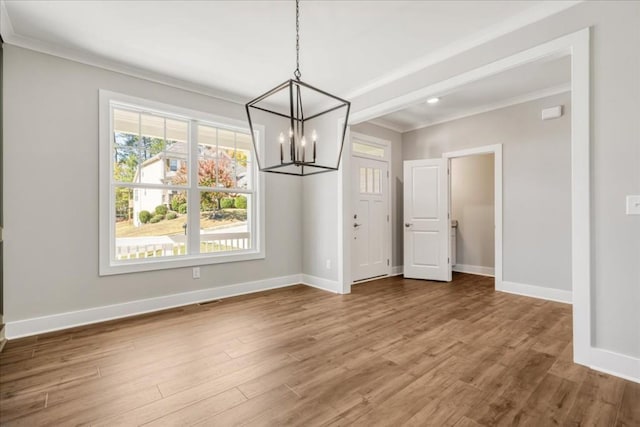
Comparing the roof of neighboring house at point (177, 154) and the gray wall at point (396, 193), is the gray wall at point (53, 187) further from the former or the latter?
the gray wall at point (396, 193)

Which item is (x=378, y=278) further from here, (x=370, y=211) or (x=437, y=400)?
(x=437, y=400)

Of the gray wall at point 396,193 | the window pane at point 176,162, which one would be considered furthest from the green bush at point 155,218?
the gray wall at point 396,193

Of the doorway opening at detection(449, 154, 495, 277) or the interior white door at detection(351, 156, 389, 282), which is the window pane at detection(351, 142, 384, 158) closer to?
the interior white door at detection(351, 156, 389, 282)

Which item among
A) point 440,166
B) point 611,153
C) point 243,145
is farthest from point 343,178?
point 611,153

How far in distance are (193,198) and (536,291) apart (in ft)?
15.6

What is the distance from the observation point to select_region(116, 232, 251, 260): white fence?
3574mm

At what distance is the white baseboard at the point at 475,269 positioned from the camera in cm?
570

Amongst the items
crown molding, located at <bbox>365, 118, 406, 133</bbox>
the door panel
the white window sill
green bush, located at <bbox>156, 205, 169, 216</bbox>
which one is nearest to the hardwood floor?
the white window sill

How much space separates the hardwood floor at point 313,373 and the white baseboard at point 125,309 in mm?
147

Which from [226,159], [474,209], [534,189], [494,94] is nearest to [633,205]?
[534,189]

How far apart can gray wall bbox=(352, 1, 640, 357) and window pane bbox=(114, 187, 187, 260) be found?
13.7 feet

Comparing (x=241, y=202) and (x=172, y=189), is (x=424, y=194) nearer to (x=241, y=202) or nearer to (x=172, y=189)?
(x=241, y=202)

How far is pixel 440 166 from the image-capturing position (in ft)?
17.2

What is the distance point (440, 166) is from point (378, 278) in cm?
220
